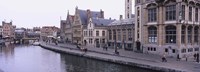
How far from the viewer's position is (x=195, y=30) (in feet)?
157

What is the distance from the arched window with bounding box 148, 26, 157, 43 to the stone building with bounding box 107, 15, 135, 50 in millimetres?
11487

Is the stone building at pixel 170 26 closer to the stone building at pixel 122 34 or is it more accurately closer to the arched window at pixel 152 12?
the arched window at pixel 152 12

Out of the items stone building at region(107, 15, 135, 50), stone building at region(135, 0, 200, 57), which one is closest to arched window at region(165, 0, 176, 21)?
stone building at region(135, 0, 200, 57)

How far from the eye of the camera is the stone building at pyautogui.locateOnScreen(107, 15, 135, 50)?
61347 millimetres

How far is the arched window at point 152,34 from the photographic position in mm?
47188

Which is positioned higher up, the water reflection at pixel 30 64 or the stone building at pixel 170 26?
the stone building at pixel 170 26

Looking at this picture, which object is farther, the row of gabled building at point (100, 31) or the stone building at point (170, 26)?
the row of gabled building at point (100, 31)

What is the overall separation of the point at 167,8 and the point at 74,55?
82.4 ft

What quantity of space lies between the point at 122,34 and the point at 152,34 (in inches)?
674

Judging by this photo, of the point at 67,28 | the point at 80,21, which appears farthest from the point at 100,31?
the point at 67,28

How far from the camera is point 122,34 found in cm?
6438

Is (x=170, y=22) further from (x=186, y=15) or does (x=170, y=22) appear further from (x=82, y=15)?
(x=82, y=15)

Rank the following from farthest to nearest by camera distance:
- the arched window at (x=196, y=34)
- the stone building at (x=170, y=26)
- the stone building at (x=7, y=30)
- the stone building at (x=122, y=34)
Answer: the stone building at (x=7, y=30) < the stone building at (x=122, y=34) < the arched window at (x=196, y=34) < the stone building at (x=170, y=26)

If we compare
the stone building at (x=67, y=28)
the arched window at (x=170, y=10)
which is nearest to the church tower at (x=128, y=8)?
the stone building at (x=67, y=28)
